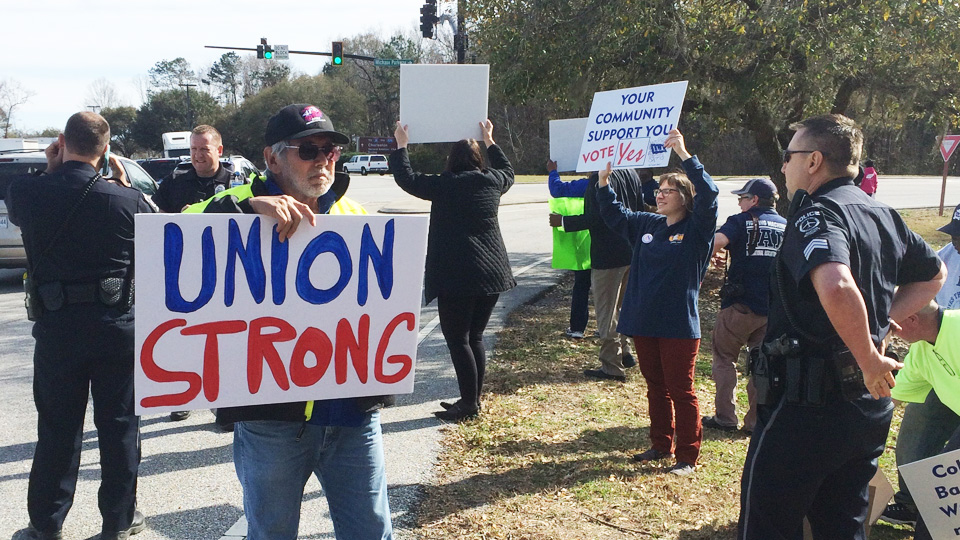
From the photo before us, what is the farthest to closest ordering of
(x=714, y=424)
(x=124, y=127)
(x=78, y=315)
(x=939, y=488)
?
(x=124, y=127) < (x=714, y=424) < (x=78, y=315) < (x=939, y=488)

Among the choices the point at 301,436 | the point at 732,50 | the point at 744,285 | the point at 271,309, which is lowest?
the point at 301,436

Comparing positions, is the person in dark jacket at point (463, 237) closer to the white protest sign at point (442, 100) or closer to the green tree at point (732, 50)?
the white protest sign at point (442, 100)

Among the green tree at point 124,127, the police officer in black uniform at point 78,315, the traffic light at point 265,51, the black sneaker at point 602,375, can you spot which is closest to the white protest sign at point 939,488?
the police officer in black uniform at point 78,315

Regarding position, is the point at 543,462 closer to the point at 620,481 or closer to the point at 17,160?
the point at 620,481

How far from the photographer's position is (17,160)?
11.0 m

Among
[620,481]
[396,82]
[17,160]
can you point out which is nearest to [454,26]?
[17,160]

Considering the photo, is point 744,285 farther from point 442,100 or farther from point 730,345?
point 442,100

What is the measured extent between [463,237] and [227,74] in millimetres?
99352

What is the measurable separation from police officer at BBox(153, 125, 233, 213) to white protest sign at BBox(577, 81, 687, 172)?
2613 mm

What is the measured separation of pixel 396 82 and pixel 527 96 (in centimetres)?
5993

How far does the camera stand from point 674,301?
4590mm

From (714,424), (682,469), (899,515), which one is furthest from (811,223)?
(714,424)

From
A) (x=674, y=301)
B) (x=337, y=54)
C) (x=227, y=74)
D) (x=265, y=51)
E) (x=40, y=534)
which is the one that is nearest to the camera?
(x=40, y=534)

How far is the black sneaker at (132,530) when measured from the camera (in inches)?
147
